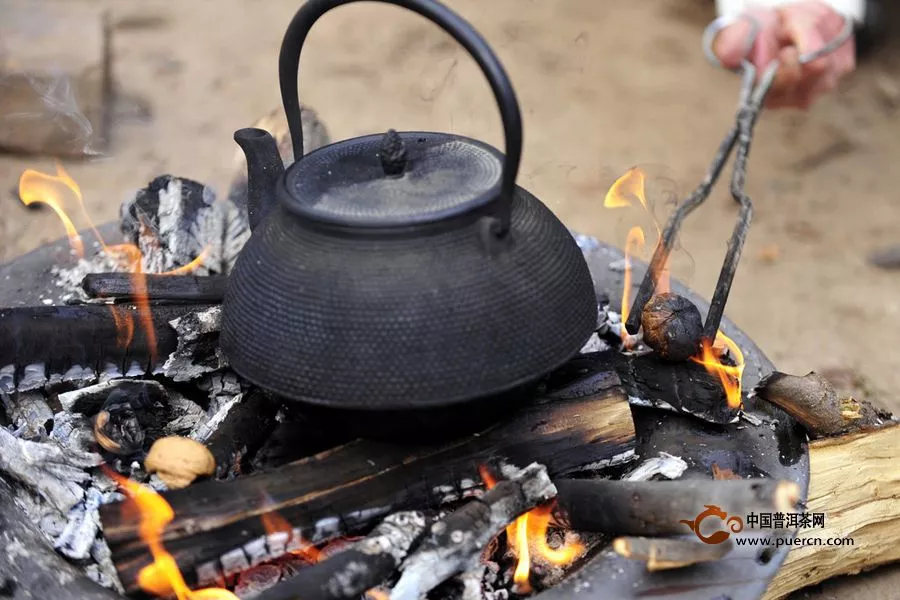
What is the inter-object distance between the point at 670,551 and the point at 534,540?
356 millimetres

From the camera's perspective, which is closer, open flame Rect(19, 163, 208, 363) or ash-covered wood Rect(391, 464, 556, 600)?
ash-covered wood Rect(391, 464, 556, 600)

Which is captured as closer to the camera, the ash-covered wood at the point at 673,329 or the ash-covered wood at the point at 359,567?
the ash-covered wood at the point at 359,567

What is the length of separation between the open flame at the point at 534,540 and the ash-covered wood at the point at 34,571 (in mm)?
896

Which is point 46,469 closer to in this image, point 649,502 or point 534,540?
point 534,540

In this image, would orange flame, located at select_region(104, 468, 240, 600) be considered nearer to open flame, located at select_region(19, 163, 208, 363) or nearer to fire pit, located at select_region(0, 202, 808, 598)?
fire pit, located at select_region(0, 202, 808, 598)

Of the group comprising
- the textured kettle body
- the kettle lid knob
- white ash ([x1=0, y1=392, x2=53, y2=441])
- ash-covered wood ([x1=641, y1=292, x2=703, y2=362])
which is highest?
the kettle lid knob

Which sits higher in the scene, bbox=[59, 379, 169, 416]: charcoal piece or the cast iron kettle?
the cast iron kettle

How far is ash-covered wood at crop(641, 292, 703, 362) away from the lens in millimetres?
2330

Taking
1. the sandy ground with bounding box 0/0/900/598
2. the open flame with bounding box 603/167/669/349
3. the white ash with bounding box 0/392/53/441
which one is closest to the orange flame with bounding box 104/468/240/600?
the white ash with bounding box 0/392/53/441

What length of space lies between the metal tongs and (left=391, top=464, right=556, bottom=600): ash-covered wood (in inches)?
30.4

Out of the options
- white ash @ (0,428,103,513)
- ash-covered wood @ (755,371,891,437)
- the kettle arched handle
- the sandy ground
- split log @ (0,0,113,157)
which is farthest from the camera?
split log @ (0,0,113,157)

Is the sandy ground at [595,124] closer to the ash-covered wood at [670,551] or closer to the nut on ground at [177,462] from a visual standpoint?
the ash-covered wood at [670,551]

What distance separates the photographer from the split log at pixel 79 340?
2.27 m

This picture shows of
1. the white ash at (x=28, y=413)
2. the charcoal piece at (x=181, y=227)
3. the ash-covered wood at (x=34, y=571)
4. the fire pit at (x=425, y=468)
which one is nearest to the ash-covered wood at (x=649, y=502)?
the fire pit at (x=425, y=468)
